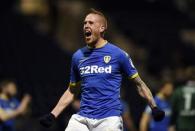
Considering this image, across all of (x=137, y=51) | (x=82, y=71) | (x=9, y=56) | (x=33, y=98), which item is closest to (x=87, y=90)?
(x=82, y=71)

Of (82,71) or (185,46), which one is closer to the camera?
(82,71)

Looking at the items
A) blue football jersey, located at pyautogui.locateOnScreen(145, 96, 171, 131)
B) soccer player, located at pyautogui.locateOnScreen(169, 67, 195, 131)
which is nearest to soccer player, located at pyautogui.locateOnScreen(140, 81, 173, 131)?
blue football jersey, located at pyautogui.locateOnScreen(145, 96, 171, 131)

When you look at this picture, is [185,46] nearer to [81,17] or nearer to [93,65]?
[81,17]

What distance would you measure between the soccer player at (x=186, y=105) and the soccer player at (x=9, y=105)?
243cm

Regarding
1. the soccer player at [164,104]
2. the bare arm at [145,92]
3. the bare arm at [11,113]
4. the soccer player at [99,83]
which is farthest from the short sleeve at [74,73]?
the soccer player at [164,104]

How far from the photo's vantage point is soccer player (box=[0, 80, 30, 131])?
13680 millimetres

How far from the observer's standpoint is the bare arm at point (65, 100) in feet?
34.0

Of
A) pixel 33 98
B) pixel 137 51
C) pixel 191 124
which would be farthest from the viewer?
pixel 137 51

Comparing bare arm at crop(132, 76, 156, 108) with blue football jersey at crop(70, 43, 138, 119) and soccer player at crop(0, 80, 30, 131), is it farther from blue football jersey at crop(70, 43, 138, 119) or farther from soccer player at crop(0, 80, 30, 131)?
soccer player at crop(0, 80, 30, 131)

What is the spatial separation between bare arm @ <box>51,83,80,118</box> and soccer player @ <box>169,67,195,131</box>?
3617 mm

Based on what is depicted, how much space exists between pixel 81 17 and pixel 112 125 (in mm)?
14875

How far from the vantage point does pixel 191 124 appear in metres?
13.9

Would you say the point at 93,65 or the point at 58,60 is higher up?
the point at 93,65

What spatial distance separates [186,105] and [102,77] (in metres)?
3.92
